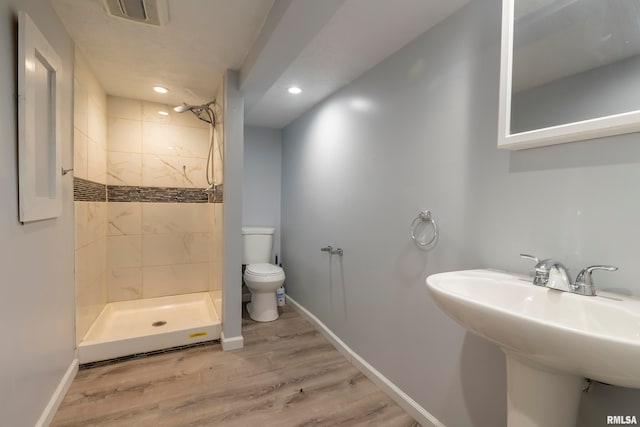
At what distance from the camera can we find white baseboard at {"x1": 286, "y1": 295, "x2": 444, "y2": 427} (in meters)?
1.52

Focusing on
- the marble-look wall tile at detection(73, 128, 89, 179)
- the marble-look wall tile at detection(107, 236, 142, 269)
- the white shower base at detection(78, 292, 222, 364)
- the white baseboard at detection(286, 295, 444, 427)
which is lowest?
the white baseboard at detection(286, 295, 444, 427)

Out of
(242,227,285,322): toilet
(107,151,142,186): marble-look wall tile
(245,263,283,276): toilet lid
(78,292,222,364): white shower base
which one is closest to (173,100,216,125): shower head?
(107,151,142,186): marble-look wall tile

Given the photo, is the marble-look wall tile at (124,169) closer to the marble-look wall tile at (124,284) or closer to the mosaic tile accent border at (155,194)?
the mosaic tile accent border at (155,194)

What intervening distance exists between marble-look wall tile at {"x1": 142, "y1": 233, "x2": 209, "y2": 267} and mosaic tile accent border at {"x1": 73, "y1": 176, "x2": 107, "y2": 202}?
1.82 ft

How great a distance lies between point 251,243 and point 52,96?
1.98 meters

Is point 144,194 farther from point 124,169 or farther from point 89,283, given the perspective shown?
point 89,283

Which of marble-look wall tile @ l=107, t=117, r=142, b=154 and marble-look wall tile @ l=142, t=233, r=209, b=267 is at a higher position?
marble-look wall tile @ l=107, t=117, r=142, b=154

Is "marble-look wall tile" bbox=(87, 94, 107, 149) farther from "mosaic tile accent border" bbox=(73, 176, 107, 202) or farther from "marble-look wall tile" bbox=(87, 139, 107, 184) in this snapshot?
"mosaic tile accent border" bbox=(73, 176, 107, 202)

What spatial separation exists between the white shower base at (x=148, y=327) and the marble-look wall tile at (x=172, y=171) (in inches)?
46.1

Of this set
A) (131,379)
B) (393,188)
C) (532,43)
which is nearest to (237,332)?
(131,379)

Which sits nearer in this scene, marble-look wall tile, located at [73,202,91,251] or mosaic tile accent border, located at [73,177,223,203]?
marble-look wall tile, located at [73,202,91,251]

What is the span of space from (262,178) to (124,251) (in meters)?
1.56

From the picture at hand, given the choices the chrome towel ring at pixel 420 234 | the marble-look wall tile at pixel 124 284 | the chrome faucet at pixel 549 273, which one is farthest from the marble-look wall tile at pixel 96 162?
the chrome faucet at pixel 549 273

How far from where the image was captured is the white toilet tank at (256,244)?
3.10 meters
